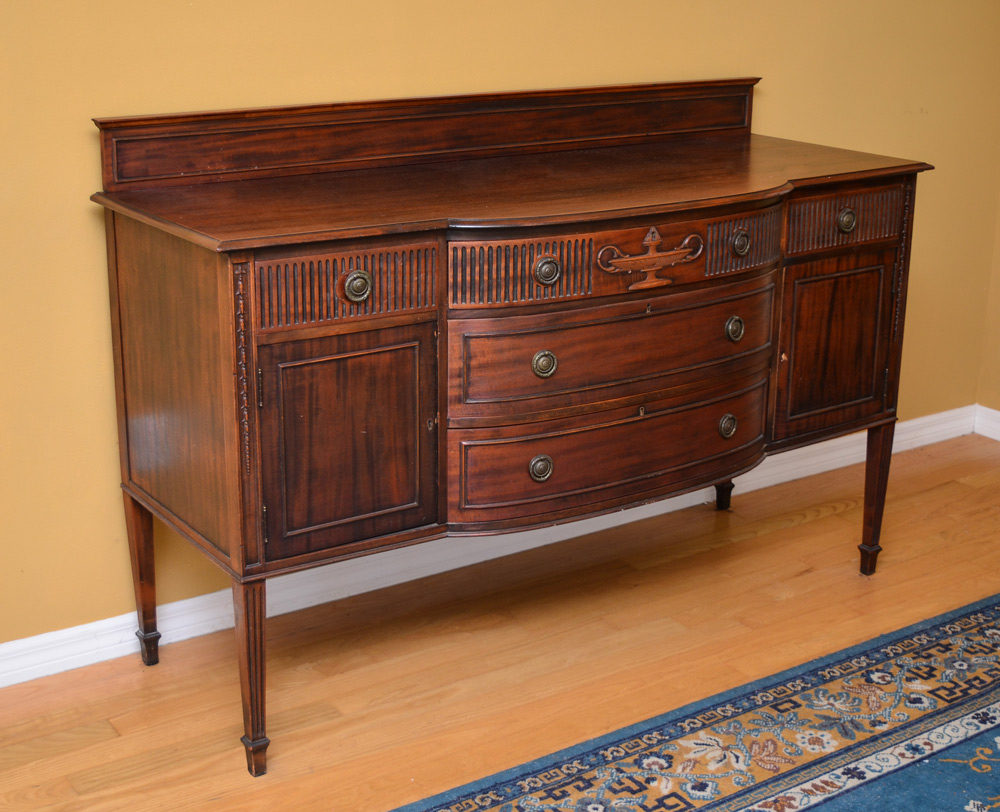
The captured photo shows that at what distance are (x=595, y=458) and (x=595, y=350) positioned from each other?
0.74 ft

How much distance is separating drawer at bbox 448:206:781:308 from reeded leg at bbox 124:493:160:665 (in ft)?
2.92

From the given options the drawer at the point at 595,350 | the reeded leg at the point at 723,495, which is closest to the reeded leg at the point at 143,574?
the drawer at the point at 595,350

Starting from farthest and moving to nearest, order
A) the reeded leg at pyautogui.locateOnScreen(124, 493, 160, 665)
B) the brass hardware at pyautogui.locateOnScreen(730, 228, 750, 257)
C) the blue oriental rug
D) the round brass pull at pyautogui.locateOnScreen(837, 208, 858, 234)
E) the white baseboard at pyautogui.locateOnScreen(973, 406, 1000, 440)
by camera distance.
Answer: the white baseboard at pyautogui.locateOnScreen(973, 406, 1000, 440)
the round brass pull at pyautogui.locateOnScreen(837, 208, 858, 234)
the reeded leg at pyautogui.locateOnScreen(124, 493, 160, 665)
the brass hardware at pyautogui.locateOnScreen(730, 228, 750, 257)
the blue oriental rug

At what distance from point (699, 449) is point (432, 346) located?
2.26 ft

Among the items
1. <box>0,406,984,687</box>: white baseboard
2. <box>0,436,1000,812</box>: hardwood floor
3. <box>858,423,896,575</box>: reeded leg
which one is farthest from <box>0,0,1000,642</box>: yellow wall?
<box>858,423,896,575</box>: reeded leg

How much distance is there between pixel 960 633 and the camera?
9.46 ft

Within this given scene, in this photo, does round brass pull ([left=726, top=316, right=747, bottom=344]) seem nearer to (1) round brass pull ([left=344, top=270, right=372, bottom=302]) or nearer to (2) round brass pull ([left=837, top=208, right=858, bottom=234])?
(2) round brass pull ([left=837, top=208, right=858, bottom=234])

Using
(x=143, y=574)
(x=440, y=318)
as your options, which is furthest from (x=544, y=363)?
(x=143, y=574)

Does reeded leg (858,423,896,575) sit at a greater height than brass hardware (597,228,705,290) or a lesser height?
lesser

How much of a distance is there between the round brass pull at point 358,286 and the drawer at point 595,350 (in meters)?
0.19

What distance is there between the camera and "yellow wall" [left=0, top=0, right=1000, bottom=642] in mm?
2402

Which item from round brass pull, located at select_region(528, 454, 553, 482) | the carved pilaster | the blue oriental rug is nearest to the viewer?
the carved pilaster

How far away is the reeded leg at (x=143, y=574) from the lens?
2637mm

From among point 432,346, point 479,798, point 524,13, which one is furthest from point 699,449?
point 524,13
